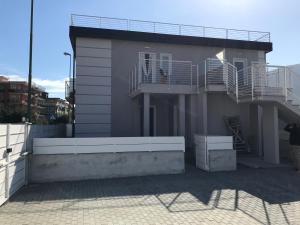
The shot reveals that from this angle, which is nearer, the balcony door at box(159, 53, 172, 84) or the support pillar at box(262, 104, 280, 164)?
the support pillar at box(262, 104, 280, 164)

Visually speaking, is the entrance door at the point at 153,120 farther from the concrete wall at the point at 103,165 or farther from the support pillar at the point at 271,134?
the support pillar at the point at 271,134

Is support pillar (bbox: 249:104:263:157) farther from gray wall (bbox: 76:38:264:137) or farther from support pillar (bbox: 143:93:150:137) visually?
support pillar (bbox: 143:93:150:137)

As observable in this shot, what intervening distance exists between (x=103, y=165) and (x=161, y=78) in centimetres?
619

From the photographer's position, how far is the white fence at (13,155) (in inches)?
277

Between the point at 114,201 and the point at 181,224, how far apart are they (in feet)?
7.07

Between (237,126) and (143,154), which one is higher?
(237,126)

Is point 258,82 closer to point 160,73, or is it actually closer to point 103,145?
point 160,73

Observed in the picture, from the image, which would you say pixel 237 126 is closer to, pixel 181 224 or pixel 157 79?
pixel 157 79

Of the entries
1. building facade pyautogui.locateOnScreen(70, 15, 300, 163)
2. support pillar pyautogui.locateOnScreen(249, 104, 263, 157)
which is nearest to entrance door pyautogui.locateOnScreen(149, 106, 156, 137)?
building facade pyautogui.locateOnScreen(70, 15, 300, 163)

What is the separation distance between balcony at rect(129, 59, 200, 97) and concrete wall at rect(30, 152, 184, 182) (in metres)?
3.26

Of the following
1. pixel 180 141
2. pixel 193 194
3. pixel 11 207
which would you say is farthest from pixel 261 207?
pixel 11 207

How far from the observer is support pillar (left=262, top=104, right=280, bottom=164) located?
12477 mm

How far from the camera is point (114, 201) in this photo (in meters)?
7.32

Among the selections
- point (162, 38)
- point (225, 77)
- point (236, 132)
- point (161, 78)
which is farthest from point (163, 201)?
point (162, 38)
